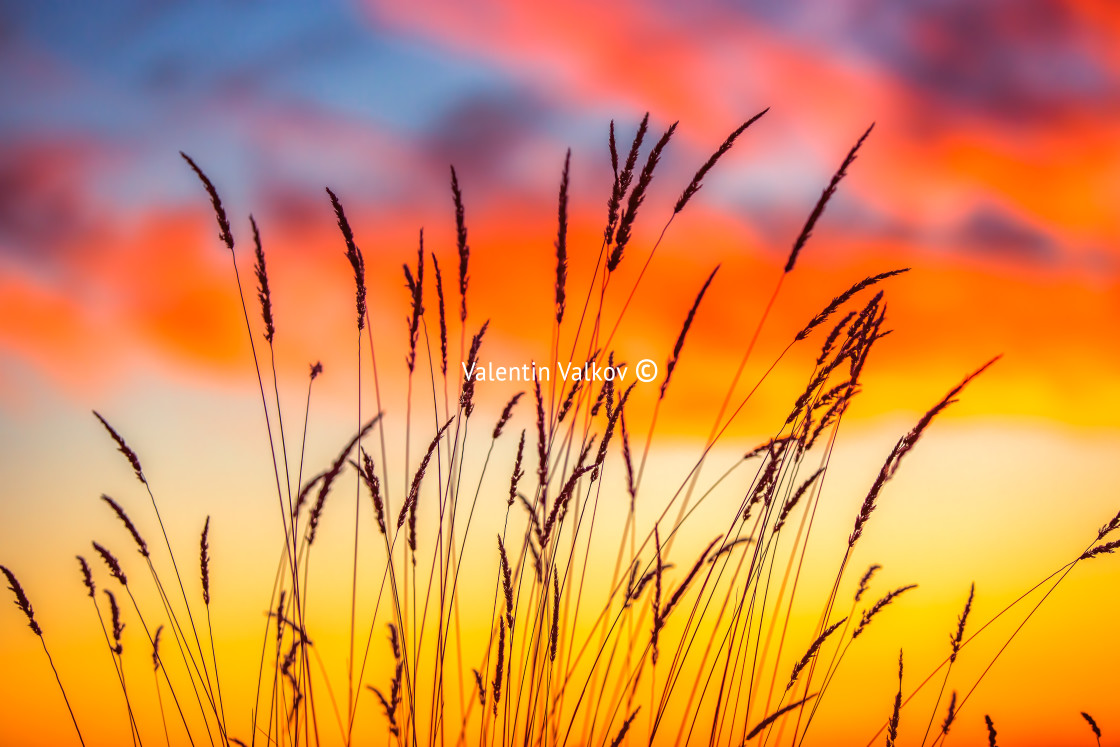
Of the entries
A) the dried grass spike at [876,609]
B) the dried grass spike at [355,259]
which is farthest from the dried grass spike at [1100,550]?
the dried grass spike at [355,259]

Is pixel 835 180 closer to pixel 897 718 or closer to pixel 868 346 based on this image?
pixel 868 346

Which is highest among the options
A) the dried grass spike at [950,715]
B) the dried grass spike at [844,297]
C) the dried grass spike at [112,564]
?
the dried grass spike at [844,297]

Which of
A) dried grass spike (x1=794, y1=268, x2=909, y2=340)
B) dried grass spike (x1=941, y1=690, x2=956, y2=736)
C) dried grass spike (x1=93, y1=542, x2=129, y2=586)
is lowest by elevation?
dried grass spike (x1=941, y1=690, x2=956, y2=736)

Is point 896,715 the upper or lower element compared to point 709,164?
lower

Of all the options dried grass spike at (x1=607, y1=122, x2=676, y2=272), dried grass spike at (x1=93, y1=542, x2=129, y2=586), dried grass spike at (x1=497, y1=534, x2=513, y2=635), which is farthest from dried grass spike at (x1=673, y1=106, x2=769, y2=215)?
dried grass spike at (x1=93, y1=542, x2=129, y2=586)

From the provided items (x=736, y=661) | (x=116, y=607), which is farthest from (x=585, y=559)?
(x=116, y=607)

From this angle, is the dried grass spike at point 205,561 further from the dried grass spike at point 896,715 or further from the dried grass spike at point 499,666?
the dried grass spike at point 896,715

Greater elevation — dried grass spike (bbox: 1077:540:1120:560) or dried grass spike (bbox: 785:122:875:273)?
dried grass spike (bbox: 785:122:875:273)

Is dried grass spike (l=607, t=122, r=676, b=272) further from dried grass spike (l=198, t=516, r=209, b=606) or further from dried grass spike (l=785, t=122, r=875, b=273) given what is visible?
dried grass spike (l=198, t=516, r=209, b=606)

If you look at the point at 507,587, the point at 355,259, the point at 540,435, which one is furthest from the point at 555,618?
the point at 355,259

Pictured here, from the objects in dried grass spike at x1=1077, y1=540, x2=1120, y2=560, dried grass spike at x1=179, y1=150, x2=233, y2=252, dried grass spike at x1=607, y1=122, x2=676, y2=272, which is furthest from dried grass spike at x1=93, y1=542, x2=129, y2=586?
dried grass spike at x1=1077, y1=540, x2=1120, y2=560

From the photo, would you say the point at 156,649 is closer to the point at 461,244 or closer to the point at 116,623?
the point at 116,623

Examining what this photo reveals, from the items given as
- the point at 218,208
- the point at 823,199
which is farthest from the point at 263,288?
the point at 823,199

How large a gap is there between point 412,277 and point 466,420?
0.43m
